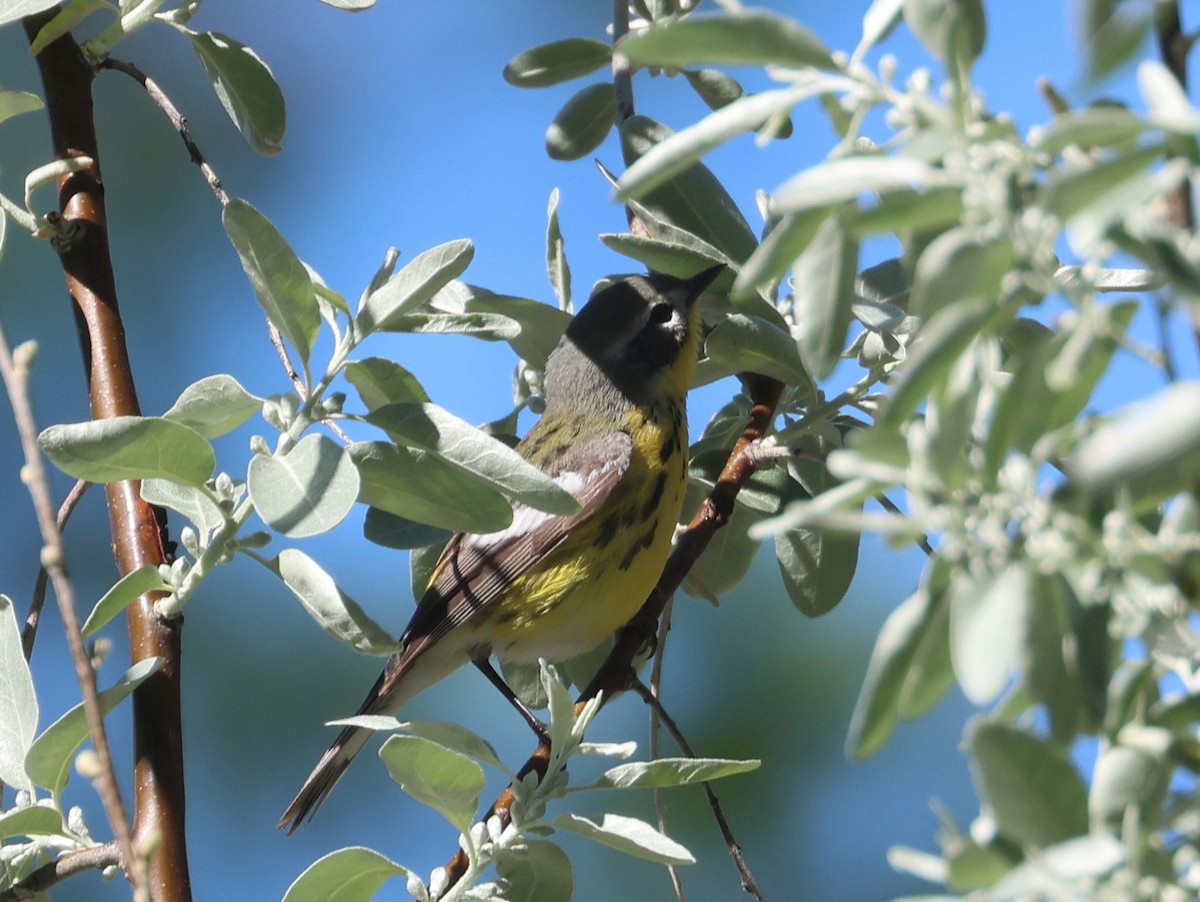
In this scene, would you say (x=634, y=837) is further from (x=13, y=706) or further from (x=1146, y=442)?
(x=1146, y=442)

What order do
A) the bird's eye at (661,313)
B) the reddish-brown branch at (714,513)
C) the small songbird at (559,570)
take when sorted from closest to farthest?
the reddish-brown branch at (714,513), the small songbird at (559,570), the bird's eye at (661,313)

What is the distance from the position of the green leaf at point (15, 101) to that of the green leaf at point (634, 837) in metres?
1.30

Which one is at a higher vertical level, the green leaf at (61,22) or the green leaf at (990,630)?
the green leaf at (61,22)

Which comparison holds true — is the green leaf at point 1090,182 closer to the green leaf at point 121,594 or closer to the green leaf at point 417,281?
the green leaf at point 417,281

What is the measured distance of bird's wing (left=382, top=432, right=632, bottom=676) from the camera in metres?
3.12

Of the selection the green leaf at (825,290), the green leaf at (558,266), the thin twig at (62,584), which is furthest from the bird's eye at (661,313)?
the green leaf at (825,290)

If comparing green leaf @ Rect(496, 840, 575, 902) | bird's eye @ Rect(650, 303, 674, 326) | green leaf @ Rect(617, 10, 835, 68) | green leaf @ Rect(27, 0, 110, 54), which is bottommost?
green leaf @ Rect(496, 840, 575, 902)

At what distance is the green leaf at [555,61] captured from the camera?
8.29ft

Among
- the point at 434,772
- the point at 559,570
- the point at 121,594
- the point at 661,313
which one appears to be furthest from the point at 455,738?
the point at 661,313

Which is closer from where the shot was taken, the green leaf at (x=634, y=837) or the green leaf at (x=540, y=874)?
the green leaf at (x=634, y=837)

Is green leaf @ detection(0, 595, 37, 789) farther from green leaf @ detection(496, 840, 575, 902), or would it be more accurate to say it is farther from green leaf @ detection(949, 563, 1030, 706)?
green leaf @ detection(949, 563, 1030, 706)

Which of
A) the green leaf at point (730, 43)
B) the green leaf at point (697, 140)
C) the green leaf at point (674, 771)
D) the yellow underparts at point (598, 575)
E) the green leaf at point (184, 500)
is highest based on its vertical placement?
the green leaf at point (730, 43)

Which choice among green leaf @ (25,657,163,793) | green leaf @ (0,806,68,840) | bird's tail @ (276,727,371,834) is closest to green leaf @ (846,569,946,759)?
green leaf @ (25,657,163,793)

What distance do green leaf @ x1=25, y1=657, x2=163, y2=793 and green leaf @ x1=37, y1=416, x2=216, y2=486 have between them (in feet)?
0.83
